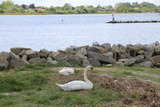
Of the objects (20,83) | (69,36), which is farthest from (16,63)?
(69,36)

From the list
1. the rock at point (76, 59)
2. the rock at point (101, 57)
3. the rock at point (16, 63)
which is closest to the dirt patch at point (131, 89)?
the rock at point (16, 63)

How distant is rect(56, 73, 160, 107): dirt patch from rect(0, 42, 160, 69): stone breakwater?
142 inches

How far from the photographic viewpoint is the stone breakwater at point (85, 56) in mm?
14094

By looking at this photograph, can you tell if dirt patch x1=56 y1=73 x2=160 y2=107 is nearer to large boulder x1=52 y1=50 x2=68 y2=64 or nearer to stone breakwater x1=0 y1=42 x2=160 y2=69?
stone breakwater x1=0 y1=42 x2=160 y2=69

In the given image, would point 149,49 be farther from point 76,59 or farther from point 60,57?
point 60,57

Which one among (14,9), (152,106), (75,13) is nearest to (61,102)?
(152,106)

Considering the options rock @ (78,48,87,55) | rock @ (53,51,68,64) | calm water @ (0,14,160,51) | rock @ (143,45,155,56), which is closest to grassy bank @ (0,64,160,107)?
rock @ (53,51,68,64)

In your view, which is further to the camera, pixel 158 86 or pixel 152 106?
pixel 158 86

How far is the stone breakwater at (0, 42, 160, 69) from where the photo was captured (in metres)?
14.1

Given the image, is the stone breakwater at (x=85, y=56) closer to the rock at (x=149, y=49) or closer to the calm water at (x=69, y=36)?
the rock at (x=149, y=49)

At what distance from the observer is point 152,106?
780cm

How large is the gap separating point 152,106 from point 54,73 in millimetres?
4828

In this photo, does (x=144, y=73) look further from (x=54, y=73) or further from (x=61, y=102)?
(x=61, y=102)

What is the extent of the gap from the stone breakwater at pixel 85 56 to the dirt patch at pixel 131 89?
3.60m
